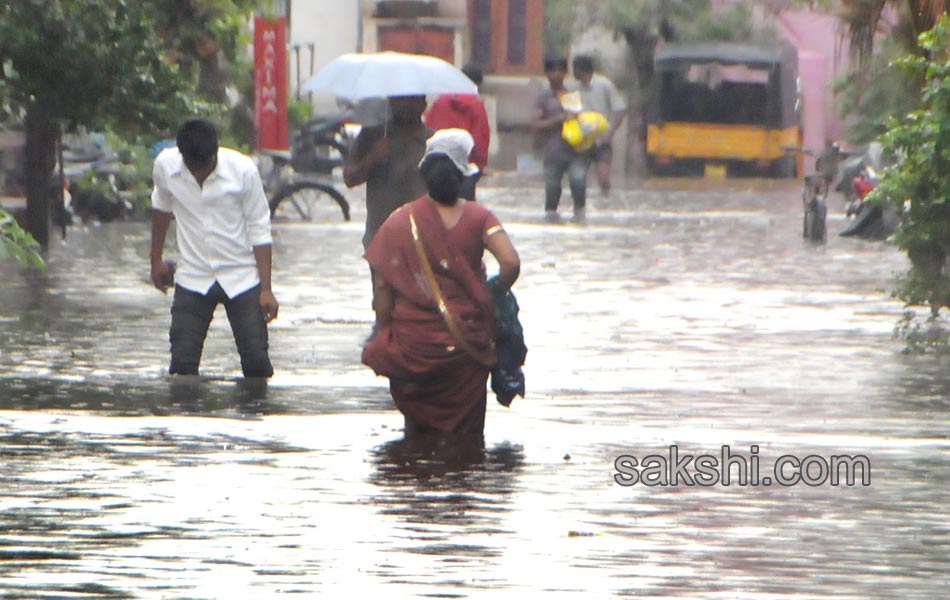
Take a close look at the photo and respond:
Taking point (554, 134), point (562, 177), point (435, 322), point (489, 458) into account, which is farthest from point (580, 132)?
point (489, 458)

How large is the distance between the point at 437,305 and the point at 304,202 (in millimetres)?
19720

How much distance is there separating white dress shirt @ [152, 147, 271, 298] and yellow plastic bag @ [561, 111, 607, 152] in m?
17.4

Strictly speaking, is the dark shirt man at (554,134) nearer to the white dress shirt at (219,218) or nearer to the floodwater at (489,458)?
the floodwater at (489,458)

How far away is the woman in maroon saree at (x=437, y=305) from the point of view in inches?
401

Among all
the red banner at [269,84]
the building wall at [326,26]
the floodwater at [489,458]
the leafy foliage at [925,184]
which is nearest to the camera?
the floodwater at [489,458]

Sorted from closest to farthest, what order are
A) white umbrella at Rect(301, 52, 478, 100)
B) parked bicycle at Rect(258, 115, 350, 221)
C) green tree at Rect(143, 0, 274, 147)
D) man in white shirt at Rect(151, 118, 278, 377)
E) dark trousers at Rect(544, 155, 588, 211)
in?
man in white shirt at Rect(151, 118, 278, 377)
white umbrella at Rect(301, 52, 478, 100)
green tree at Rect(143, 0, 274, 147)
parked bicycle at Rect(258, 115, 350, 221)
dark trousers at Rect(544, 155, 588, 211)

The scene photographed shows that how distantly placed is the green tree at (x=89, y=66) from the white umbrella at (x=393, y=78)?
13.9 feet

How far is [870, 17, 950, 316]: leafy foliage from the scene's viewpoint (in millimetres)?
13602

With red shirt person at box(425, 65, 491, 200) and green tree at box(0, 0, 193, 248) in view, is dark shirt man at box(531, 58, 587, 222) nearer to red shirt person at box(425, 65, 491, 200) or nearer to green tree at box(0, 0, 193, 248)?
green tree at box(0, 0, 193, 248)

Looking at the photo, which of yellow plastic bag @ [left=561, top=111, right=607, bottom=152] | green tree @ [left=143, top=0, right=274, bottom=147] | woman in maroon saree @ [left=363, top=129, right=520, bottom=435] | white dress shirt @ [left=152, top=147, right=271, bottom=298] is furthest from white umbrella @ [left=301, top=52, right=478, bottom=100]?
yellow plastic bag @ [left=561, top=111, right=607, bottom=152]

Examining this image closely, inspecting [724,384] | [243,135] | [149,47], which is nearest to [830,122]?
[243,135]

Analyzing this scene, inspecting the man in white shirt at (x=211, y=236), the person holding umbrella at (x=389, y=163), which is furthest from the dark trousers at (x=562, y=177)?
the man in white shirt at (x=211, y=236)

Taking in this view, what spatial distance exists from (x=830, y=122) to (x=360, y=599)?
53104mm

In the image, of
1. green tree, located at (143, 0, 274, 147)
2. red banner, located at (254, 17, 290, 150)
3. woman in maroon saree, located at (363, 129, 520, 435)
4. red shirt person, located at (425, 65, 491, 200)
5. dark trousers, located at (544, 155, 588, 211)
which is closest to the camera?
woman in maroon saree, located at (363, 129, 520, 435)
